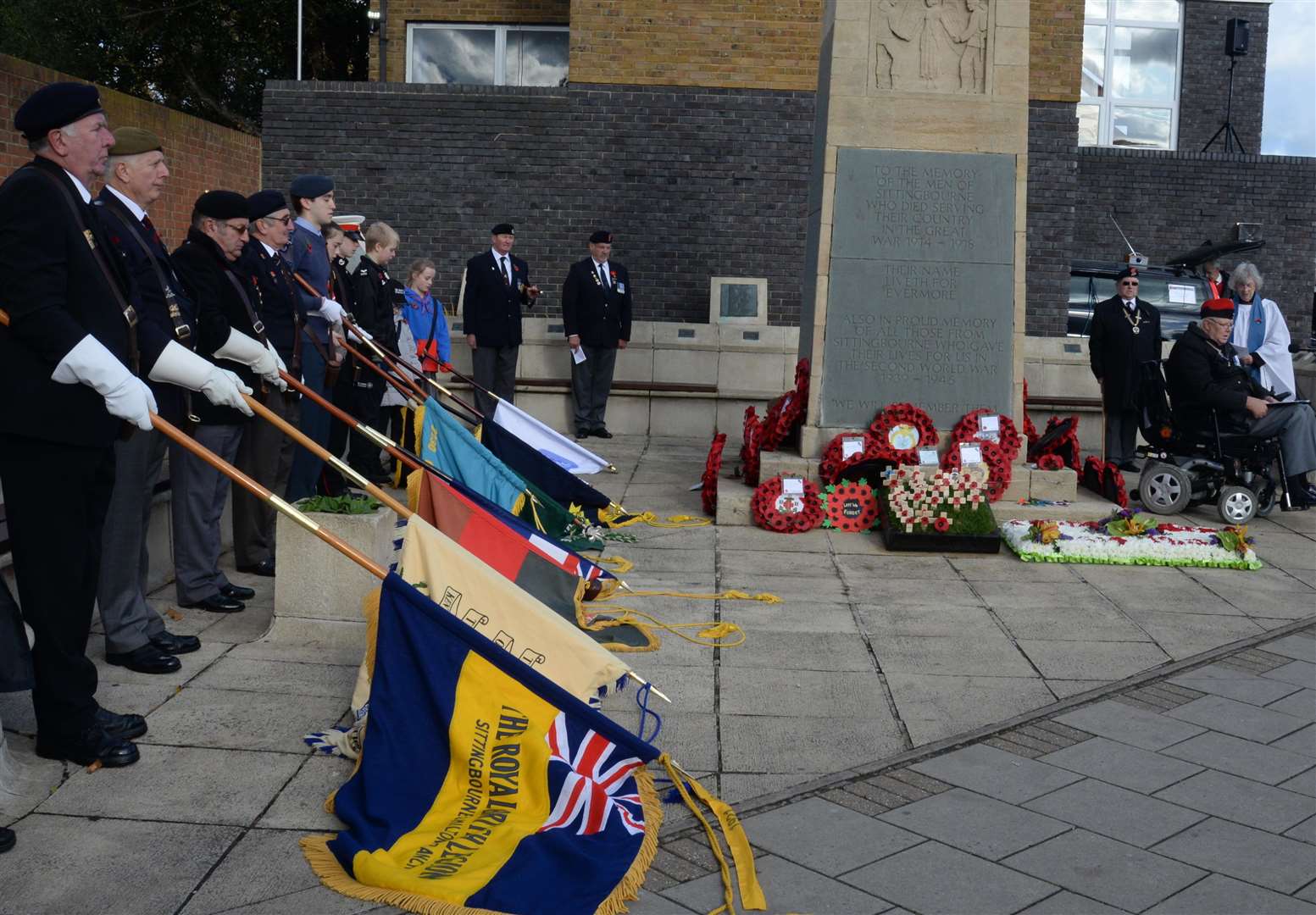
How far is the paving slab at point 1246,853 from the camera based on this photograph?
3.78 meters

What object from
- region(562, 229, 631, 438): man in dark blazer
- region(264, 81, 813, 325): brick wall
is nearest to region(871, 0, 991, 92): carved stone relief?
region(562, 229, 631, 438): man in dark blazer

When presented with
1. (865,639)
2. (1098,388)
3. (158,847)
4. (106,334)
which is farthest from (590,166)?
(158,847)

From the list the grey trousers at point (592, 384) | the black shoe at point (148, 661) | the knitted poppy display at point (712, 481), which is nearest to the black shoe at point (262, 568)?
the black shoe at point (148, 661)

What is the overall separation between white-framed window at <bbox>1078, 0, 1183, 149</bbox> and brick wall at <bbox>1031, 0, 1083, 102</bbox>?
26.5 feet

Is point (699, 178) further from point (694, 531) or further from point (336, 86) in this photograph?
point (694, 531)

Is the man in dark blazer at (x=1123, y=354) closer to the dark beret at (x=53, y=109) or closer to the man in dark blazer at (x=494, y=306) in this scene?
the man in dark blazer at (x=494, y=306)

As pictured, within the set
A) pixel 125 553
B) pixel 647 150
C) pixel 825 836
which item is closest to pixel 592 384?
pixel 647 150

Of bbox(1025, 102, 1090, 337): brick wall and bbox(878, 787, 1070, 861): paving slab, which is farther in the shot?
bbox(1025, 102, 1090, 337): brick wall

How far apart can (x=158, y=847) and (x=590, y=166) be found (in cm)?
1290

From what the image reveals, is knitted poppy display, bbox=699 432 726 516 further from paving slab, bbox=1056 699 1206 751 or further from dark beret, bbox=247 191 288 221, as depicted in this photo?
paving slab, bbox=1056 699 1206 751

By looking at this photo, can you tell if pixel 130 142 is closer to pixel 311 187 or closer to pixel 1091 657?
pixel 311 187

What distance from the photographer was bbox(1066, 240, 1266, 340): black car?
617 inches

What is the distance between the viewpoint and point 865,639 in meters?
6.16

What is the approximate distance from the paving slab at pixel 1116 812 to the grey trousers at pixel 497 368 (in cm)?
884
